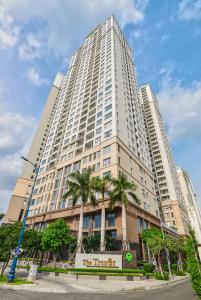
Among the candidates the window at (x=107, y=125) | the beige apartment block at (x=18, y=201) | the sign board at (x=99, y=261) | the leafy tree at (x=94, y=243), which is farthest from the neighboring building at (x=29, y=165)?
the sign board at (x=99, y=261)

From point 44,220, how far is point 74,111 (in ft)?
135

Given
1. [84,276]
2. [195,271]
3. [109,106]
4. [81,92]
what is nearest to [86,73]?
[81,92]

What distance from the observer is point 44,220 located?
184ft

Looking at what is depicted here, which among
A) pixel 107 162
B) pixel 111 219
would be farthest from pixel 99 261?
pixel 107 162

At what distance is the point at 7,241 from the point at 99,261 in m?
13.2

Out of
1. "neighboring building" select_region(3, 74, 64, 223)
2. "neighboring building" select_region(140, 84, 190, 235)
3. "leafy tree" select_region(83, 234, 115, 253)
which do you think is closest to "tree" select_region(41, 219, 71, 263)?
"leafy tree" select_region(83, 234, 115, 253)

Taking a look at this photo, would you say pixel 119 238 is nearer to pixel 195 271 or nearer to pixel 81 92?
pixel 195 271

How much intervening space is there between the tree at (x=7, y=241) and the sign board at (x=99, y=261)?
9.94 metres

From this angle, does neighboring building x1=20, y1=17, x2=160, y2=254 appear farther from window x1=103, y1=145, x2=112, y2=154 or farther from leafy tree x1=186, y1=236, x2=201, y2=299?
leafy tree x1=186, y1=236, x2=201, y2=299

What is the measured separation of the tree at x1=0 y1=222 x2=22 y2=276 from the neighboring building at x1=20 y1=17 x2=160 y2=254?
2062 centimetres

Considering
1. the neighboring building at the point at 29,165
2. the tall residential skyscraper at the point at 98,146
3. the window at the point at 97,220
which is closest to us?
the window at the point at 97,220

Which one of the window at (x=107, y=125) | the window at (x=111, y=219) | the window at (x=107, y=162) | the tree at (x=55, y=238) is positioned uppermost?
the window at (x=107, y=125)

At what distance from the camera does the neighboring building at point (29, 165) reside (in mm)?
74875

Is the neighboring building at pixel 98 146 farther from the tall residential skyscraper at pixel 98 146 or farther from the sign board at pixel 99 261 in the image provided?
the sign board at pixel 99 261
